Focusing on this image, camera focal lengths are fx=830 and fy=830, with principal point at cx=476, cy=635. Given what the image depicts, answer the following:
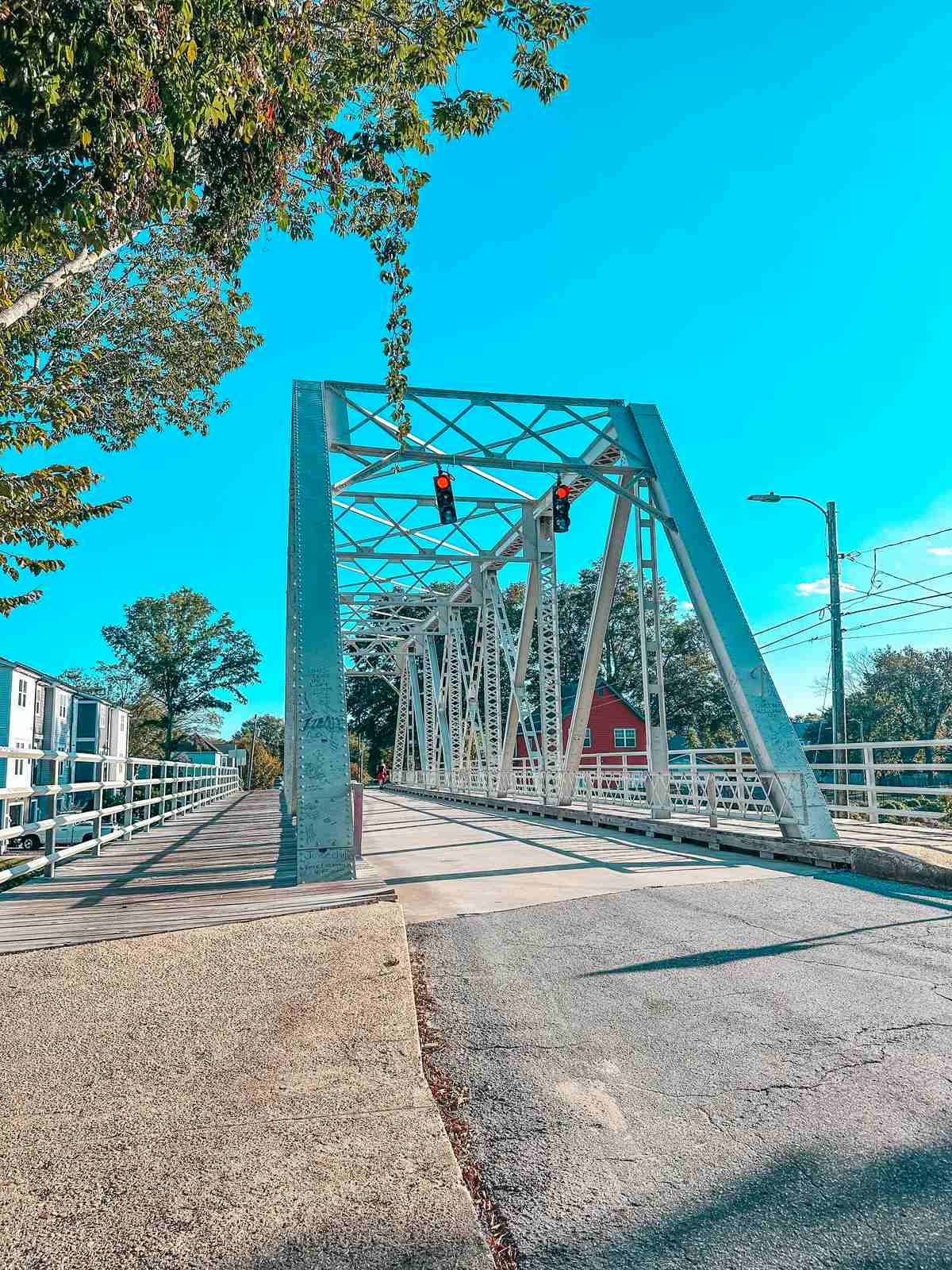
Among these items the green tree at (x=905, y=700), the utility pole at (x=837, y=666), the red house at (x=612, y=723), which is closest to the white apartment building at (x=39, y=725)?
the utility pole at (x=837, y=666)

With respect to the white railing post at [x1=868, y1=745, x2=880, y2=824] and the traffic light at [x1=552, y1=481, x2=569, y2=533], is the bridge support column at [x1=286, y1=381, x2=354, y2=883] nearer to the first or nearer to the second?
the traffic light at [x1=552, y1=481, x2=569, y2=533]

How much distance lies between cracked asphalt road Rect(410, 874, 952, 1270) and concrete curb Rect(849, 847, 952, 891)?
156 centimetres

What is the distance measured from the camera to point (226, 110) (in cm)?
595

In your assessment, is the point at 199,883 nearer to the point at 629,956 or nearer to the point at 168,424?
the point at 629,956

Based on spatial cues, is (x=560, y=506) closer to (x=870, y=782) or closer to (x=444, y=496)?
(x=444, y=496)

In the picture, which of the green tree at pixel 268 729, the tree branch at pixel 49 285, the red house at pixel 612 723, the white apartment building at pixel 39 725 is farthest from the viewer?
the green tree at pixel 268 729

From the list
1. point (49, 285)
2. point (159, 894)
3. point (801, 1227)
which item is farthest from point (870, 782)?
point (49, 285)

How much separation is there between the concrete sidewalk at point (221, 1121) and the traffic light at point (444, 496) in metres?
8.92

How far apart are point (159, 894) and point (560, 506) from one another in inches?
353

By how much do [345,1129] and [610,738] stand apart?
159 ft

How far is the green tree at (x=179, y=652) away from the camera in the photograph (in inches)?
2378

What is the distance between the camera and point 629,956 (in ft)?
15.8

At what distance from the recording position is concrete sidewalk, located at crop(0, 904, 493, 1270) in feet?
6.64

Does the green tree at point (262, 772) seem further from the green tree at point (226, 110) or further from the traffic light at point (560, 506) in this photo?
the green tree at point (226, 110)
